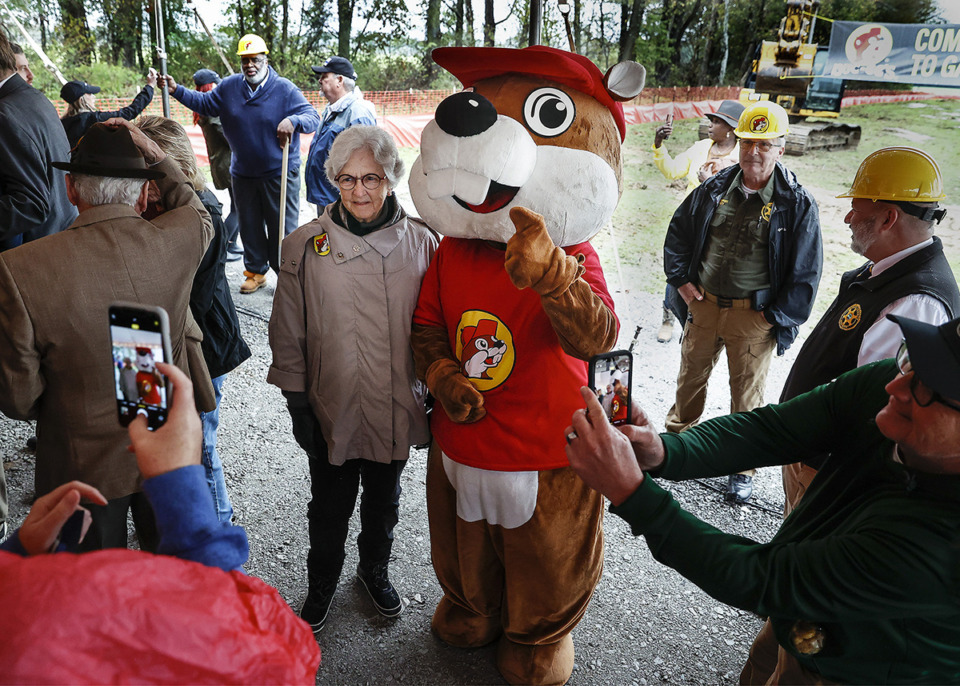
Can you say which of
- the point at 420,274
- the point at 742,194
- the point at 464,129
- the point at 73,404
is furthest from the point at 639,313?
the point at 73,404

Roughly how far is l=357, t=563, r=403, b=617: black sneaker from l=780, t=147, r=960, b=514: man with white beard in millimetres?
1610

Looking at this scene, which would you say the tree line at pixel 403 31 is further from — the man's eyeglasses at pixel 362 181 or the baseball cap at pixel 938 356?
the baseball cap at pixel 938 356

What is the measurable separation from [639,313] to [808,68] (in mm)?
2182

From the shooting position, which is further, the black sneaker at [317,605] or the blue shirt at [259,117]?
the blue shirt at [259,117]

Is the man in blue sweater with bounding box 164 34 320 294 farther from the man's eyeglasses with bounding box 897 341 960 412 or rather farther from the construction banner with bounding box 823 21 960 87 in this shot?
the man's eyeglasses with bounding box 897 341 960 412

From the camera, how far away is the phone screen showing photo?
1263 millimetres

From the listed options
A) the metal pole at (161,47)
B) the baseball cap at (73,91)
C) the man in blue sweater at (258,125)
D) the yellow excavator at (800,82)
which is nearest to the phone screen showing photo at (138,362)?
the yellow excavator at (800,82)

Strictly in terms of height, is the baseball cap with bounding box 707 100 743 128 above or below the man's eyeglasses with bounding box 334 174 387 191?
above

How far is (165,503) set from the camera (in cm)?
96

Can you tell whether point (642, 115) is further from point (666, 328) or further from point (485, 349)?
point (485, 349)

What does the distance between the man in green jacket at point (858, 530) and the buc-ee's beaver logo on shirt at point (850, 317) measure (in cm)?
83

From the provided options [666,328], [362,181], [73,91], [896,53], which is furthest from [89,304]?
[666,328]

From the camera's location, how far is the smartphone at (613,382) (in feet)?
5.02

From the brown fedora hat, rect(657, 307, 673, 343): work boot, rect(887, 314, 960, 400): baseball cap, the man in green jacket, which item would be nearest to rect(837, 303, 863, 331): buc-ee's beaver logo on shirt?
the man in green jacket
